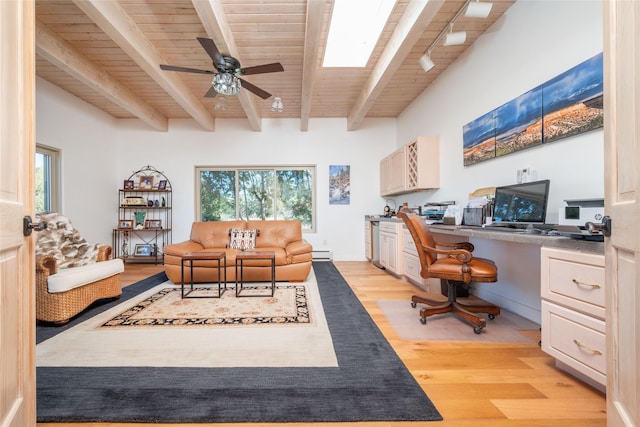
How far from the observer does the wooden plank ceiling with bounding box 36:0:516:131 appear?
2.50 metres

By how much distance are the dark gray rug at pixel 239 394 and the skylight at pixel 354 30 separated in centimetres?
306

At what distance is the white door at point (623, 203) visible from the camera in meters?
0.81

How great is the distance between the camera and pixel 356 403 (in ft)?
4.43

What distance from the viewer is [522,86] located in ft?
7.97

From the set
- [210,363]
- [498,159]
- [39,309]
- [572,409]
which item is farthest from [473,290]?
[39,309]

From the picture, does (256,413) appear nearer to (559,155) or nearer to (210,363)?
(210,363)

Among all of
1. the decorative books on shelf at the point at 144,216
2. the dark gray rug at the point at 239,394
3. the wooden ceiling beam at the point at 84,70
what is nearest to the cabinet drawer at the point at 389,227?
the dark gray rug at the point at 239,394

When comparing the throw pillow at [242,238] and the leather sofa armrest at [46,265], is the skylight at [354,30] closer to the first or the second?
the throw pillow at [242,238]

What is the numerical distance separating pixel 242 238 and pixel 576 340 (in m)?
3.69

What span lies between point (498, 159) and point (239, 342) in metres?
2.87

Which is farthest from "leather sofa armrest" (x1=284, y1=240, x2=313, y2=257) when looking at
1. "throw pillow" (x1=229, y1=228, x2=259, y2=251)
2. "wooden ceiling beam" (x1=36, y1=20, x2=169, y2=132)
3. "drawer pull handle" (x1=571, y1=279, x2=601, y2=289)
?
"wooden ceiling beam" (x1=36, y1=20, x2=169, y2=132)

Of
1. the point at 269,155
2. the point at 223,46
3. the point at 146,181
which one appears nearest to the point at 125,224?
the point at 146,181

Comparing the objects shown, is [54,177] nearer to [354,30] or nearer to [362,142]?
[354,30]

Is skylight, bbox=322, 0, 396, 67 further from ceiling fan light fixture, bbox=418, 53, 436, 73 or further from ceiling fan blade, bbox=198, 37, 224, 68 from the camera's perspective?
ceiling fan blade, bbox=198, 37, 224, 68
